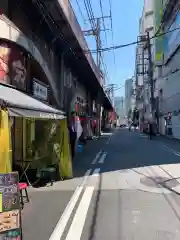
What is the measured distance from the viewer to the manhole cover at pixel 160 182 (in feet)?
32.2

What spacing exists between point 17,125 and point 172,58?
28.0 metres

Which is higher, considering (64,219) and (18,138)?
(18,138)

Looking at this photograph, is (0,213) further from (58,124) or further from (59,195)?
(58,124)

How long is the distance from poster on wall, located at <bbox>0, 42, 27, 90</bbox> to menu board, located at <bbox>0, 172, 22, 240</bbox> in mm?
7194

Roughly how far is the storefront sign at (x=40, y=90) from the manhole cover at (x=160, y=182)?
6.15 m

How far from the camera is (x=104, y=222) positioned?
6293 millimetres

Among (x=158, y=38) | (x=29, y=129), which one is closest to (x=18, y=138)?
(x=29, y=129)

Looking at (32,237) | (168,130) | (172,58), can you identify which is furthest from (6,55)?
(168,130)

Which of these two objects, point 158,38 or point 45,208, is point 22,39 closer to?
point 45,208

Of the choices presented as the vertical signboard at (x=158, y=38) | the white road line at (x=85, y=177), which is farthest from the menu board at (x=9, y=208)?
the vertical signboard at (x=158, y=38)

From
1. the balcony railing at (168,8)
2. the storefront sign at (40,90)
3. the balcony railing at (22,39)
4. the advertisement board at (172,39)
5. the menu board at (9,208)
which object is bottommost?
the menu board at (9,208)

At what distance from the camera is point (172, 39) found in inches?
1467

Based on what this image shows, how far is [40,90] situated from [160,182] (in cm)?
749

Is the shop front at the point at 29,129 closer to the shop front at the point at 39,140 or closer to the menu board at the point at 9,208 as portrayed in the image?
the shop front at the point at 39,140
